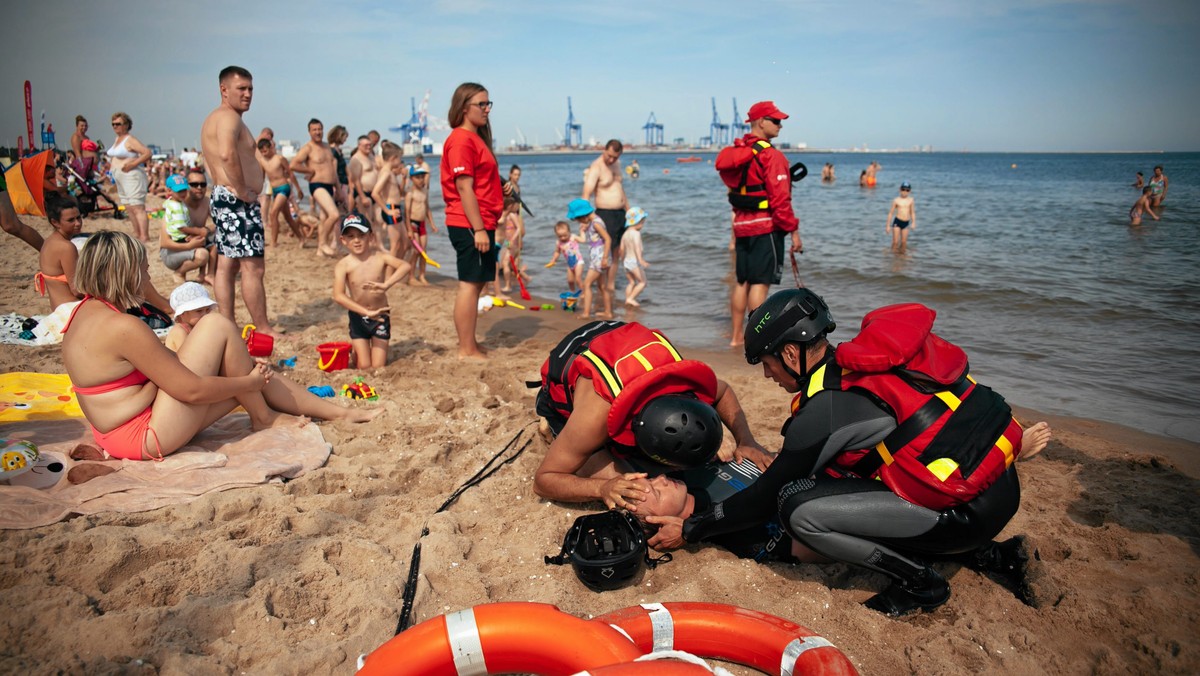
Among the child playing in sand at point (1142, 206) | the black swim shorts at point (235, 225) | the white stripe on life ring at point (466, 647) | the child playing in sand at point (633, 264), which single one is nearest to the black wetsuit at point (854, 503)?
the white stripe on life ring at point (466, 647)

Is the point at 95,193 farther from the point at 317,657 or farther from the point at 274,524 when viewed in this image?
the point at 317,657

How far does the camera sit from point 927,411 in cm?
263

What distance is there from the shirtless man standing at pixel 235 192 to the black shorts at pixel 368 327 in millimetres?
1153

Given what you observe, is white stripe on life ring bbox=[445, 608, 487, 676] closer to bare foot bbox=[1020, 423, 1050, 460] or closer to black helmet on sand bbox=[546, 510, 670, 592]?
black helmet on sand bbox=[546, 510, 670, 592]

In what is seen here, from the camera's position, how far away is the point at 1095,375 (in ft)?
19.5

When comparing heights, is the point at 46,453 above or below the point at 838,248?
below

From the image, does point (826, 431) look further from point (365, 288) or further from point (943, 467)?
point (365, 288)

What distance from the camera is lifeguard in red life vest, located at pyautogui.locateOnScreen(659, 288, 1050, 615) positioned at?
2629 millimetres

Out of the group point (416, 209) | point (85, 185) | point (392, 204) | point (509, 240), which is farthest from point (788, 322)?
point (85, 185)

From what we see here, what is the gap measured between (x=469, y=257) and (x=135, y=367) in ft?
9.11

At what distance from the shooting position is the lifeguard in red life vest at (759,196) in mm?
6047

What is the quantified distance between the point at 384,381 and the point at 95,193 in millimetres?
14570

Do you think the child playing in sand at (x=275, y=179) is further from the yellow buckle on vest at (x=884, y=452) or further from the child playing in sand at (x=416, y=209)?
the yellow buckle on vest at (x=884, y=452)

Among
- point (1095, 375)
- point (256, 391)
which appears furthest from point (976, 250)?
point (256, 391)
